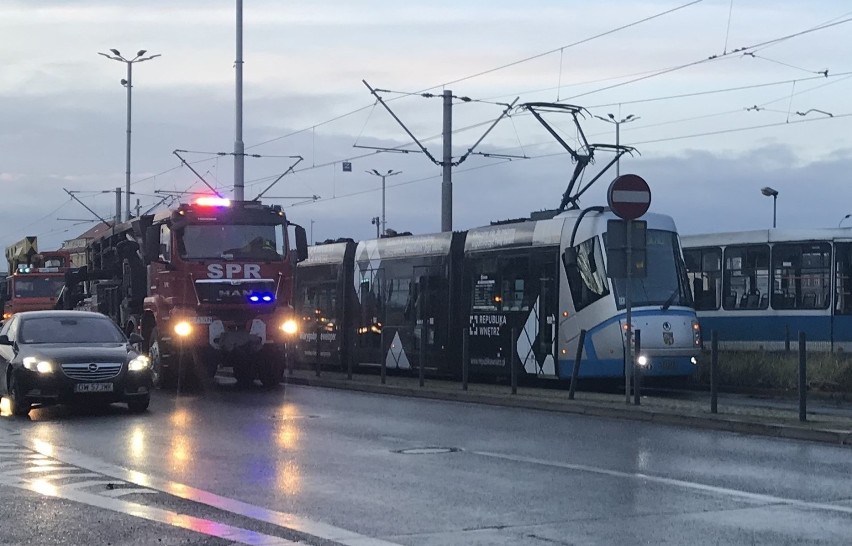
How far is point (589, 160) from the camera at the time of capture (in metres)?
25.7

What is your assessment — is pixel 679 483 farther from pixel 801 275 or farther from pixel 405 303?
pixel 801 275

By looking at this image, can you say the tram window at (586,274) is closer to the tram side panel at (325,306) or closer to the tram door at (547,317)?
the tram door at (547,317)

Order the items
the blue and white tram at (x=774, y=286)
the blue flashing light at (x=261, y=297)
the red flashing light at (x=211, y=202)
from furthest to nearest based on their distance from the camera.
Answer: the blue and white tram at (x=774, y=286) < the red flashing light at (x=211, y=202) < the blue flashing light at (x=261, y=297)

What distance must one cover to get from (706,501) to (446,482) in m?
2.21

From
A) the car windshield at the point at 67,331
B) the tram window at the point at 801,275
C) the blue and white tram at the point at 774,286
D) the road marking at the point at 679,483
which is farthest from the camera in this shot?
the tram window at the point at 801,275

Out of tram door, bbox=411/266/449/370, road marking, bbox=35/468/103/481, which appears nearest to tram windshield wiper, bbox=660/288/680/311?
tram door, bbox=411/266/449/370

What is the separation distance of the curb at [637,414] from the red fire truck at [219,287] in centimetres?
201

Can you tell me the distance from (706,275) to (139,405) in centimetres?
1700

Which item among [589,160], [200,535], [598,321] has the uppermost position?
[589,160]

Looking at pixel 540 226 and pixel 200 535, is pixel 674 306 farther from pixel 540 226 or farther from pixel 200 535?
pixel 200 535

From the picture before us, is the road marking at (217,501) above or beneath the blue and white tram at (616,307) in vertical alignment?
beneath

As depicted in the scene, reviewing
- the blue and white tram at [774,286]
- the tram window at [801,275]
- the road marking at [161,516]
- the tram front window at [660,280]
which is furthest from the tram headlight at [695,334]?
the road marking at [161,516]

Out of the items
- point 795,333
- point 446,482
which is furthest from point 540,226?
point 446,482

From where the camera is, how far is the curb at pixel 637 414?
13922mm
